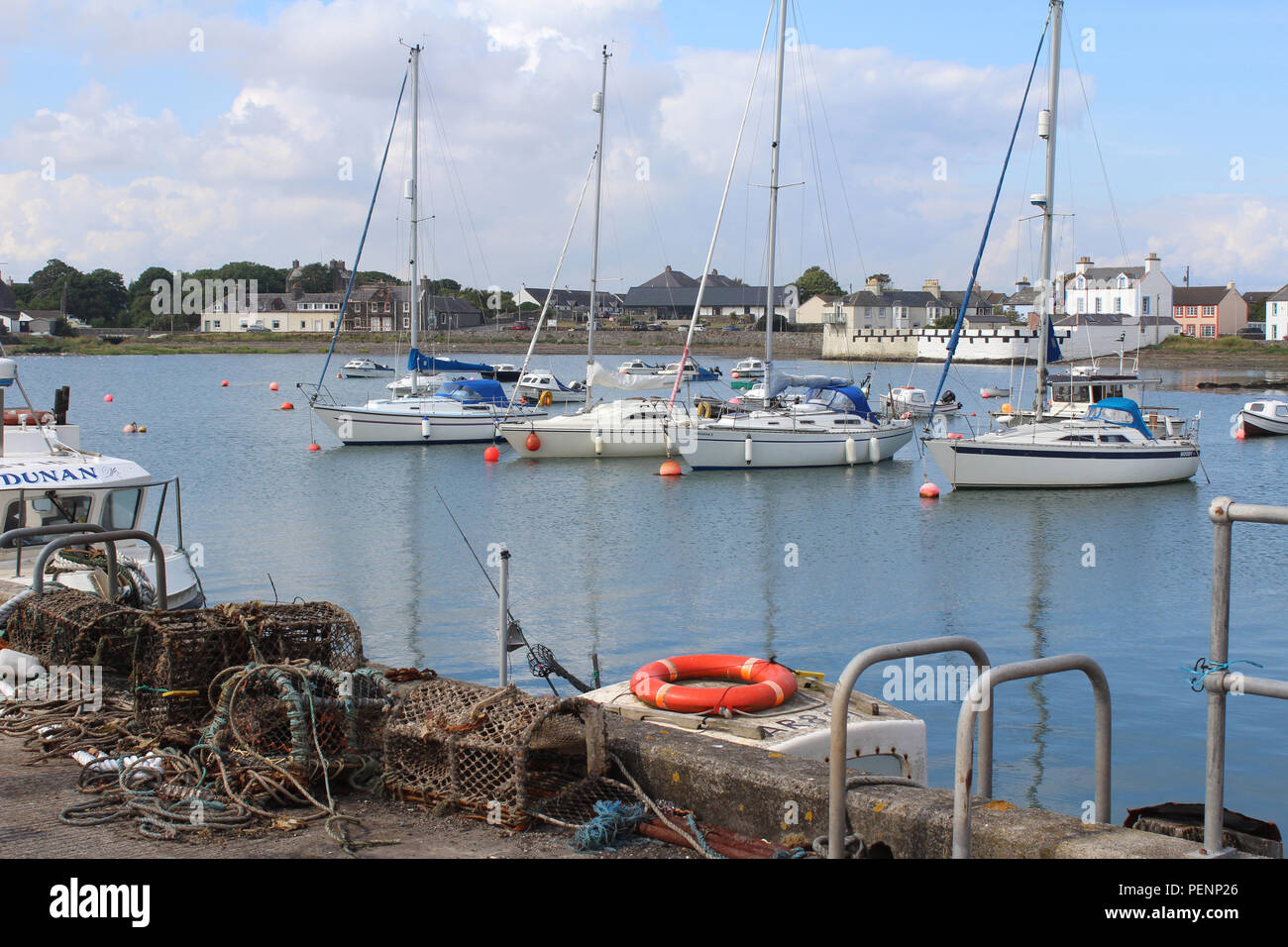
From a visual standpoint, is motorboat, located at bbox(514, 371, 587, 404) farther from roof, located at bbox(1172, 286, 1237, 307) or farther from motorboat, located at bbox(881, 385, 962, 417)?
roof, located at bbox(1172, 286, 1237, 307)

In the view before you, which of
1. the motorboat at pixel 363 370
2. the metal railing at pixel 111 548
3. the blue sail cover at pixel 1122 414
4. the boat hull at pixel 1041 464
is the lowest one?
the boat hull at pixel 1041 464

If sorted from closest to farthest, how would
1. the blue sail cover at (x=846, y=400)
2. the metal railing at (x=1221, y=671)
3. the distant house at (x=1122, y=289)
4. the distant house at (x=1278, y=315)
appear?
the metal railing at (x=1221, y=671) < the blue sail cover at (x=846, y=400) < the distant house at (x=1278, y=315) < the distant house at (x=1122, y=289)

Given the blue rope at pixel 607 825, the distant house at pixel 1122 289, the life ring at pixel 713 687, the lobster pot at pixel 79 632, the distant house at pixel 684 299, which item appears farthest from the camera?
the distant house at pixel 684 299

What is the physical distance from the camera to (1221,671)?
4336 millimetres

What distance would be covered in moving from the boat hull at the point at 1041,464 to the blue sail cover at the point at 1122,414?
3.35 ft

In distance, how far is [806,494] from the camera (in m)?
35.0

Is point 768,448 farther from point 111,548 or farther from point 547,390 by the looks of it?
point 111,548

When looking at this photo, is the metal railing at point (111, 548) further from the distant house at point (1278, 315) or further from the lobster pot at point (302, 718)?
the distant house at point (1278, 315)

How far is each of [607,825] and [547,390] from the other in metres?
55.5

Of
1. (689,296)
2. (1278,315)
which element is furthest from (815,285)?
(1278,315)

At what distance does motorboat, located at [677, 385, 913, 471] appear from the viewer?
3872cm

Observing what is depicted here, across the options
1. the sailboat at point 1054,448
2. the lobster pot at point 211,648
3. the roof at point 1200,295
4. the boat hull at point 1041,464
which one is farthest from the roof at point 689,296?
the lobster pot at point 211,648

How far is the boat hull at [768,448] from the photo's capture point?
127ft
